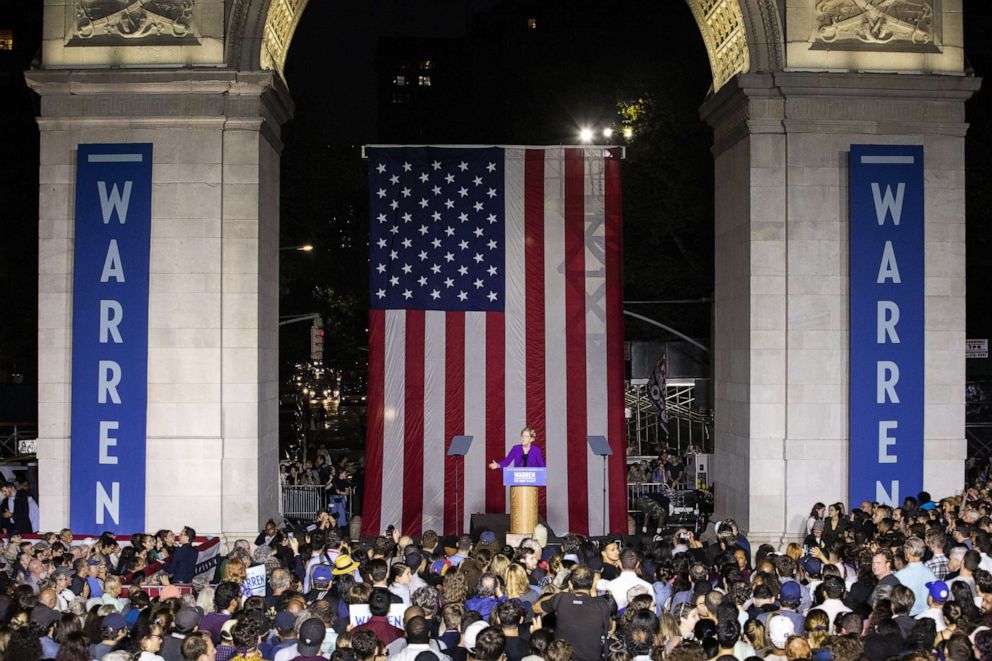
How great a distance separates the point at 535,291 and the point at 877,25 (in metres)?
7.73

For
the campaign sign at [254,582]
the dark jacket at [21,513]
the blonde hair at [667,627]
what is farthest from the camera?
the dark jacket at [21,513]

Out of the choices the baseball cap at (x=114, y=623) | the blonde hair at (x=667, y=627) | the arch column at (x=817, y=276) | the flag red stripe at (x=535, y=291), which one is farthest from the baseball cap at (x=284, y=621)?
the flag red stripe at (x=535, y=291)

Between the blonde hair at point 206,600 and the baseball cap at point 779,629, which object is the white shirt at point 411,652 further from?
the blonde hair at point 206,600

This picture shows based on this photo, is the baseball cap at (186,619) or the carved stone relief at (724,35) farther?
the carved stone relief at (724,35)

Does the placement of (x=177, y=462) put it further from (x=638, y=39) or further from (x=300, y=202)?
(x=638, y=39)

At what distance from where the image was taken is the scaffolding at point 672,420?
1300 inches

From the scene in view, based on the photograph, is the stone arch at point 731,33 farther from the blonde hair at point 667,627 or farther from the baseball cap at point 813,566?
the blonde hair at point 667,627

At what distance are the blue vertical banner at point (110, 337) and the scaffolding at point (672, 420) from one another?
15.5m

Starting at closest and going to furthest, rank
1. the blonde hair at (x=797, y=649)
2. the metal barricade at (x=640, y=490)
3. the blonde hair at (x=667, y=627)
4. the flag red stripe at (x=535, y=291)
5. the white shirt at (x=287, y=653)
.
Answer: the blonde hair at (x=797, y=649) → the white shirt at (x=287, y=653) → the blonde hair at (x=667, y=627) → the flag red stripe at (x=535, y=291) → the metal barricade at (x=640, y=490)

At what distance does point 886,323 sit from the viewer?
19797 millimetres

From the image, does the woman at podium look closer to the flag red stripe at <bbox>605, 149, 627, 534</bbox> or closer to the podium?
the podium

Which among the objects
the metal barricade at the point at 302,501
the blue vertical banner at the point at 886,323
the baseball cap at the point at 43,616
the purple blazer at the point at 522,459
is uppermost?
the blue vertical banner at the point at 886,323

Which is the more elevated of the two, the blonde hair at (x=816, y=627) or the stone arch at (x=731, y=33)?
the stone arch at (x=731, y=33)

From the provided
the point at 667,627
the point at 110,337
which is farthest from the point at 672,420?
the point at 667,627
